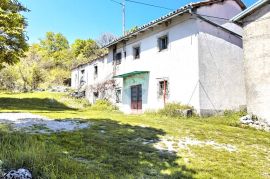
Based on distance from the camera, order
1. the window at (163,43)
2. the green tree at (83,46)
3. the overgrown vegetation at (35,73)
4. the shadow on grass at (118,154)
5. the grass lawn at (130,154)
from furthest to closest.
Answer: the green tree at (83,46), the overgrown vegetation at (35,73), the window at (163,43), the shadow on grass at (118,154), the grass lawn at (130,154)

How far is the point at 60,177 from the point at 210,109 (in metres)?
12.5

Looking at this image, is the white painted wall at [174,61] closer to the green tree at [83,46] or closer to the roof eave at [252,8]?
the roof eave at [252,8]

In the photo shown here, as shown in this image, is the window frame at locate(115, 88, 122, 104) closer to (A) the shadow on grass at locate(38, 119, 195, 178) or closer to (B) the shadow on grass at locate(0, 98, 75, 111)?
(B) the shadow on grass at locate(0, 98, 75, 111)

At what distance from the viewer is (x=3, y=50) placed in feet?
52.0

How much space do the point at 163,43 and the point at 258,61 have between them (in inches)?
253

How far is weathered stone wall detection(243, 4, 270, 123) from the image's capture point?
13.9 metres

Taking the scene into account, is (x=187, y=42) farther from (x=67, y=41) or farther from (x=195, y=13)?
(x=67, y=41)

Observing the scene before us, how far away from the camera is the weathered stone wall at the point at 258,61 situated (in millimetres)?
13945

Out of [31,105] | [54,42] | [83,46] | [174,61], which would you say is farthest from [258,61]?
[54,42]

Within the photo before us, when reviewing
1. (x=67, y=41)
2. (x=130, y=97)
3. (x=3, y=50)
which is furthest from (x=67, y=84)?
(x=67, y=41)

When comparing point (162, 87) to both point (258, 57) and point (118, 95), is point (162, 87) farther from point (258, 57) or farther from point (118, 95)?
point (258, 57)

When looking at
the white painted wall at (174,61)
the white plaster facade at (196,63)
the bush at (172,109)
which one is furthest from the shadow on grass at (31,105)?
the bush at (172,109)

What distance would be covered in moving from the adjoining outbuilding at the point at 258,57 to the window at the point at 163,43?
15.9 feet

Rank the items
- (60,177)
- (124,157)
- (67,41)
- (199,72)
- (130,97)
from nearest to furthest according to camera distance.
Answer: (60,177)
(124,157)
(199,72)
(130,97)
(67,41)
